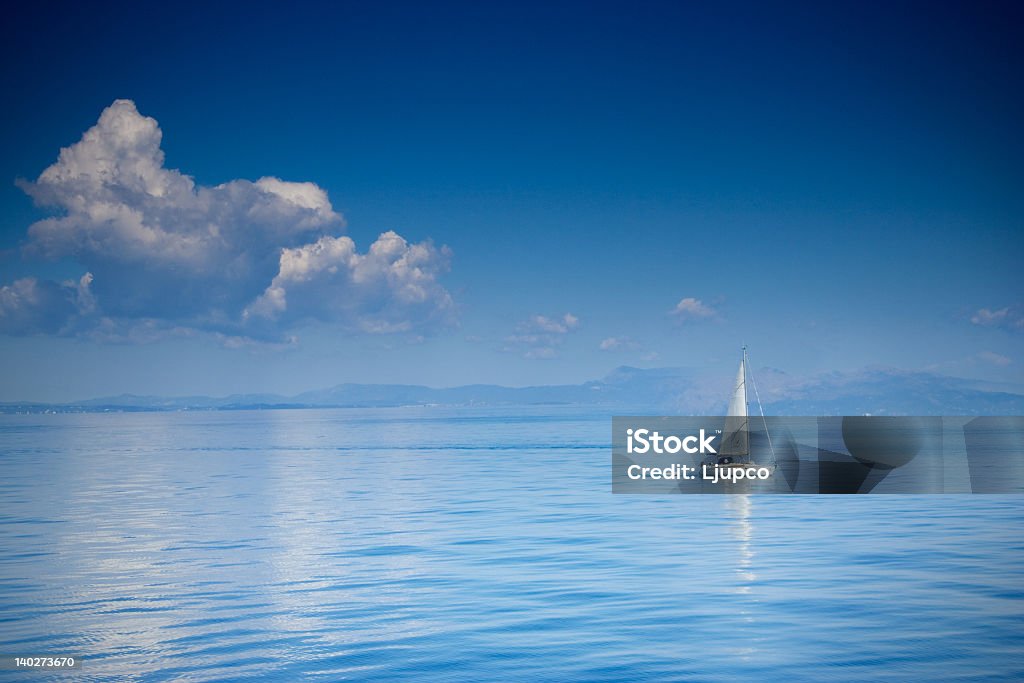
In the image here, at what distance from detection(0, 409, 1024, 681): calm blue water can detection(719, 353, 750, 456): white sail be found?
19.8m

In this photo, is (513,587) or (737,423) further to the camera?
(737,423)

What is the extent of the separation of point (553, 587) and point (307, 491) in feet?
131

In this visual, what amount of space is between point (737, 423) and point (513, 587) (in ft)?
183

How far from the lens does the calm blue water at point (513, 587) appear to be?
21375 millimetres

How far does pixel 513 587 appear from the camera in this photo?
97.8ft

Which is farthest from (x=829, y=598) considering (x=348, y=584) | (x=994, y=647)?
(x=348, y=584)

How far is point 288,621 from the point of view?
2528 centimetres

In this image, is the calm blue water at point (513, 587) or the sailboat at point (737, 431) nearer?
the calm blue water at point (513, 587)

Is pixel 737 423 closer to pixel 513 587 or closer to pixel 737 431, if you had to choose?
pixel 737 431

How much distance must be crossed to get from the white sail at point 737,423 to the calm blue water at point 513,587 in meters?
19.8

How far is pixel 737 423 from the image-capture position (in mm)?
82312

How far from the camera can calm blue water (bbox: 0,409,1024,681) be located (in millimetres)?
21375

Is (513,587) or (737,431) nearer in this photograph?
(513,587)

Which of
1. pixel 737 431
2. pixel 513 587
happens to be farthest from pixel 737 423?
pixel 513 587
